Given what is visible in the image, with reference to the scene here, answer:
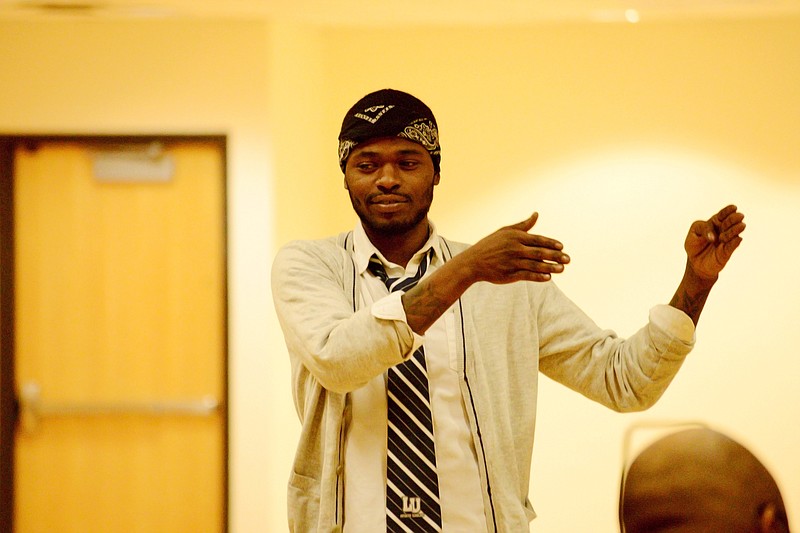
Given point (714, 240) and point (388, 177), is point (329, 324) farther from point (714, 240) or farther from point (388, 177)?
point (714, 240)

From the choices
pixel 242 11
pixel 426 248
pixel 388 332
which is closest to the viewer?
pixel 388 332

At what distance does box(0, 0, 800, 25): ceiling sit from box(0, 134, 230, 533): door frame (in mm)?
531

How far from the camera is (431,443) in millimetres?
1387

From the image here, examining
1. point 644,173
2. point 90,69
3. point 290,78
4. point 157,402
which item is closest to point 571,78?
point 644,173

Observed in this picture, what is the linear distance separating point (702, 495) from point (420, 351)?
26.5 inches

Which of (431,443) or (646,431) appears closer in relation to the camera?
(431,443)

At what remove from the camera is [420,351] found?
1.45m

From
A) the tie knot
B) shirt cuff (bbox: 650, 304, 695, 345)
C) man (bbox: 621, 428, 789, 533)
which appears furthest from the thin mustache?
man (bbox: 621, 428, 789, 533)

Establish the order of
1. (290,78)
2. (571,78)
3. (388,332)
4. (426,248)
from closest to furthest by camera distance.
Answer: (388,332), (426,248), (290,78), (571,78)

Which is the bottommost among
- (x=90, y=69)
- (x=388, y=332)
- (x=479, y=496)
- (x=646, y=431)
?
(x=646, y=431)

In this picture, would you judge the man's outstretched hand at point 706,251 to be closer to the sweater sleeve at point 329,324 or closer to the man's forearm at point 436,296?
the man's forearm at point 436,296

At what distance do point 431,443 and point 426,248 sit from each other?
0.38m

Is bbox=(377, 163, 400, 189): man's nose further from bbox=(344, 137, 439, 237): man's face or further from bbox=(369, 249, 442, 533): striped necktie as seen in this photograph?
bbox=(369, 249, 442, 533): striped necktie

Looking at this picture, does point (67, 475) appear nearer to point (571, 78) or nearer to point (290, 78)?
point (290, 78)
